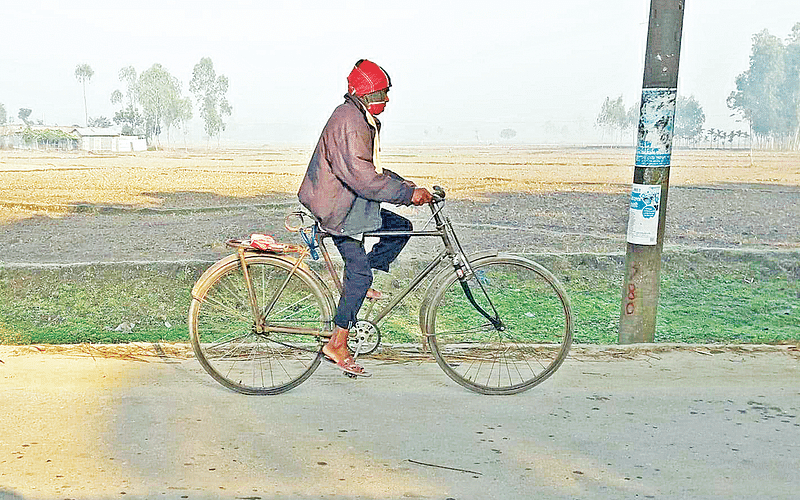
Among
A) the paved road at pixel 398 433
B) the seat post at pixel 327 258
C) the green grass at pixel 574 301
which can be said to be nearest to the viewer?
the paved road at pixel 398 433

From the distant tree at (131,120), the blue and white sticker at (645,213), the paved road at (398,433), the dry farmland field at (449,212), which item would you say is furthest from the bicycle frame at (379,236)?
the distant tree at (131,120)

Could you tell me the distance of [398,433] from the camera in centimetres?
376

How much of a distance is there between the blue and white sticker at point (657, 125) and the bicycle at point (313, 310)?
935mm

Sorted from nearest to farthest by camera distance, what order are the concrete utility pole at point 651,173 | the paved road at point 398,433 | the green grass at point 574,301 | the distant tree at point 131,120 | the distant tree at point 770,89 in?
1. the paved road at point 398,433
2. the concrete utility pole at point 651,173
3. the green grass at point 574,301
4. the distant tree at point 131,120
5. the distant tree at point 770,89

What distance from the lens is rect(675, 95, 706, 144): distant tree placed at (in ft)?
22.0

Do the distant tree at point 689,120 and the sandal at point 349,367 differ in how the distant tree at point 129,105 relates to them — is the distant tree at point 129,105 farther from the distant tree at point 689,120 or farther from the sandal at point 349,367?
the distant tree at point 689,120

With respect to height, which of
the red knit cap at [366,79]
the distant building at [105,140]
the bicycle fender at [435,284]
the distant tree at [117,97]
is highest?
the red knit cap at [366,79]

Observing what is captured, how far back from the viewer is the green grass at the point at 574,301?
568 centimetres

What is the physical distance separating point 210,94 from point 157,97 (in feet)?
1.13

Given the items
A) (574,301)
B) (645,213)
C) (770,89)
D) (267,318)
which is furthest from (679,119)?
(267,318)

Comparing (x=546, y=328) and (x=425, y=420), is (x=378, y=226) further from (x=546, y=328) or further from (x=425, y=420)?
(x=546, y=328)

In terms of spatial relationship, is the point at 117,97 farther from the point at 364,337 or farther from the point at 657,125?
the point at 657,125

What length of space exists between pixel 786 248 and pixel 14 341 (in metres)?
5.23

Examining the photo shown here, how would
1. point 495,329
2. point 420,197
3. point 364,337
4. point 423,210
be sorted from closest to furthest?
point 420,197 → point 364,337 → point 495,329 → point 423,210
